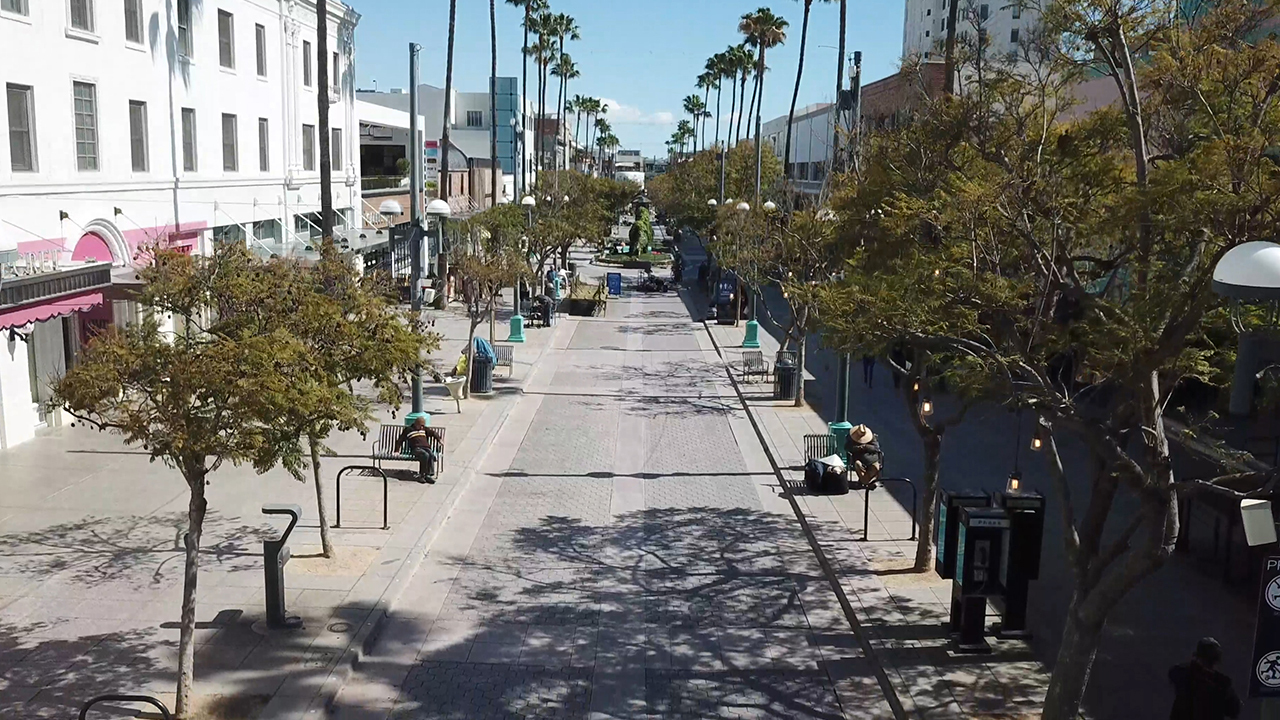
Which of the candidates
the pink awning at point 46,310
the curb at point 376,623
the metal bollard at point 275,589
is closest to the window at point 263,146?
the pink awning at point 46,310

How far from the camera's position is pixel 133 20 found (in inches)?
889

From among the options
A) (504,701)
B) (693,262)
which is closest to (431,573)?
(504,701)

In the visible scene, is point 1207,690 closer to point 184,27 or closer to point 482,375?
point 482,375

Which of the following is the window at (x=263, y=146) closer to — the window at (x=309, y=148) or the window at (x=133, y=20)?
the window at (x=309, y=148)

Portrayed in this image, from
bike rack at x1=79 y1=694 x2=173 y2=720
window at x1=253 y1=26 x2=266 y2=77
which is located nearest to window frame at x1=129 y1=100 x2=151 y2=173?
window at x1=253 y1=26 x2=266 y2=77

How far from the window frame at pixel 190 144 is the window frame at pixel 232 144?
2052mm

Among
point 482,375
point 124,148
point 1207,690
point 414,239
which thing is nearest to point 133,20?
point 124,148

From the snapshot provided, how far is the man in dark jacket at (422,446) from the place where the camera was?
661 inches

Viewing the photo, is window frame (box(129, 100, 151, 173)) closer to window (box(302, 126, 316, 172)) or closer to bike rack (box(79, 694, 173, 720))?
window (box(302, 126, 316, 172))

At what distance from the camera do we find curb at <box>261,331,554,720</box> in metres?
9.43

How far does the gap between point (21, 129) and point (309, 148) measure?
625 inches

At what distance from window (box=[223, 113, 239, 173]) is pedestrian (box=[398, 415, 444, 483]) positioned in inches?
552

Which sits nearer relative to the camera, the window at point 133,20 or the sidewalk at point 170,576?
the sidewalk at point 170,576

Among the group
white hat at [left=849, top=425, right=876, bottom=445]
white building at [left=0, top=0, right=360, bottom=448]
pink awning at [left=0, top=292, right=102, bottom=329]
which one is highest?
white building at [left=0, top=0, right=360, bottom=448]
